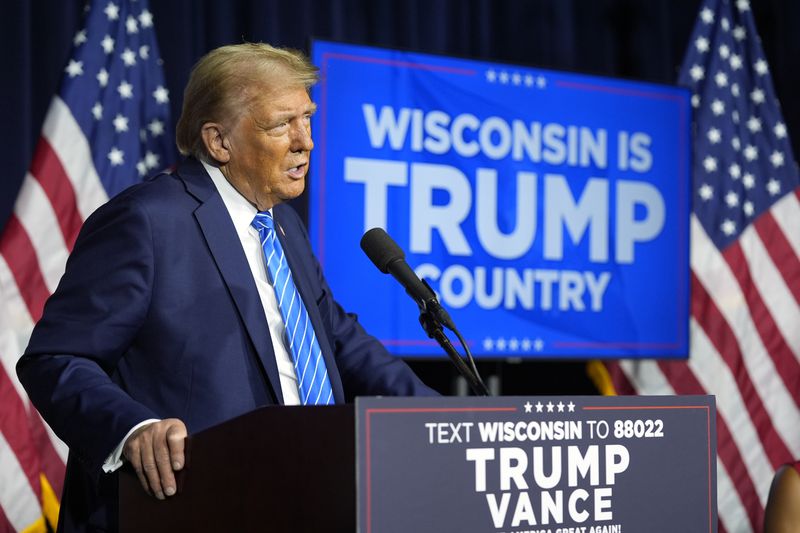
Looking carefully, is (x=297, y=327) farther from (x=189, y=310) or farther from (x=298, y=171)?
(x=298, y=171)

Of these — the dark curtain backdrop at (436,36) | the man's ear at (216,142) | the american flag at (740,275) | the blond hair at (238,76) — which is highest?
the dark curtain backdrop at (436,36)

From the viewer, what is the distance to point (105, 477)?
1.61 meters

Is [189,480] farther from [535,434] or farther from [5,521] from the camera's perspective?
[5,521]

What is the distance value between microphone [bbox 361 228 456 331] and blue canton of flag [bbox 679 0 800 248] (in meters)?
2.63

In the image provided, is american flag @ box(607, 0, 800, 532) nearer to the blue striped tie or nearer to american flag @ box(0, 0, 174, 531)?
american flag @ box(0, 0, 174, 531)

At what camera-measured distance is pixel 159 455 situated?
1.33 m

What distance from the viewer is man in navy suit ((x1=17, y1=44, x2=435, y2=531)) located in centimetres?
150

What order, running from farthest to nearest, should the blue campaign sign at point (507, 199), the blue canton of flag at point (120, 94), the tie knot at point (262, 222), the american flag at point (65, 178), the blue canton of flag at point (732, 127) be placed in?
1. the blue canton of flag at point (732, 127)
2. the blue campaign sign at point (507, 199)
3. the blue canton of flag at point (120, 94)
4. the american flag at point (65, 178)
5. the tie knot at point (262, 222)

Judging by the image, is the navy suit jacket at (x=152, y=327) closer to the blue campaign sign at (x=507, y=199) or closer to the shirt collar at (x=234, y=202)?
the shirt collar at (x=234, y=202)

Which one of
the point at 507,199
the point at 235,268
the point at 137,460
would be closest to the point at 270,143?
the point at 235,268

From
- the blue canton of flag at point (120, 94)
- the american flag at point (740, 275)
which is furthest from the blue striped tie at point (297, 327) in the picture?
the american flag at point (740, 275)

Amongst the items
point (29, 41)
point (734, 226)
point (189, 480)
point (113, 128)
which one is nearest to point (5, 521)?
point (113, 128)

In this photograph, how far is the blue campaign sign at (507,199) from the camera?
3.35 meters

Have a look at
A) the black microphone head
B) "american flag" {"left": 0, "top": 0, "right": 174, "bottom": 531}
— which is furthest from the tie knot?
"american flag" {"left": 0, "top": 0, "right": 174, "bottom": 531}
